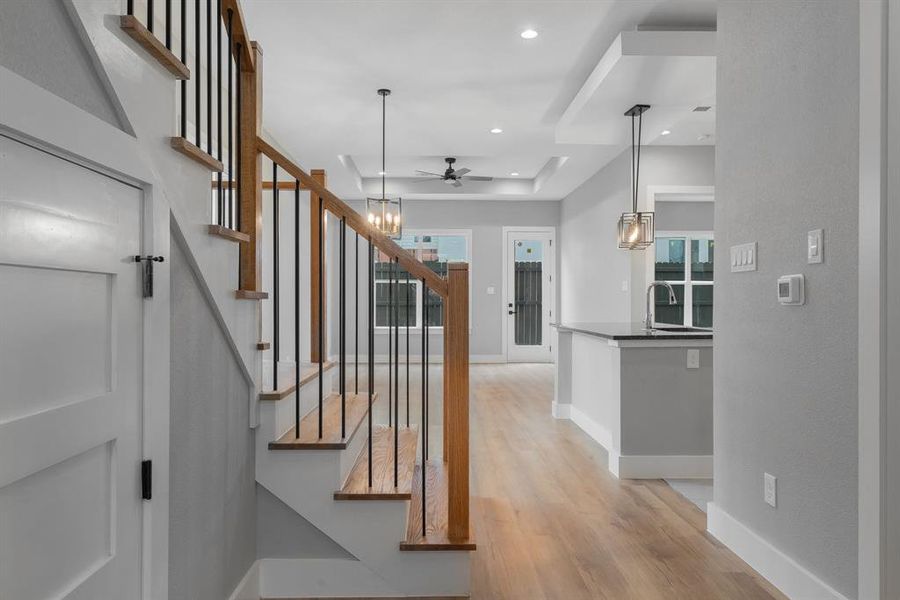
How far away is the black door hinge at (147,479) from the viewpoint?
1.39 meters

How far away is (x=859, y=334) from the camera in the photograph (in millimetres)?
1777

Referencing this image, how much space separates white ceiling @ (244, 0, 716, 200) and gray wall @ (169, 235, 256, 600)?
251cm

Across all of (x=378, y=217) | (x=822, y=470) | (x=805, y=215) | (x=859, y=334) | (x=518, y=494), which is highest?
(x=378, y=217)

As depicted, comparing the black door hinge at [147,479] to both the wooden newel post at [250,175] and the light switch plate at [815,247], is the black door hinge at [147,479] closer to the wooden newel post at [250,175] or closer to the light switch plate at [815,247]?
the wooden newel post at [250,175]

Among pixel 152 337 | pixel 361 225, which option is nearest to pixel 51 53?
pixel 152 337

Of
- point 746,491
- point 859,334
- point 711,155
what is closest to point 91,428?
point 859,334

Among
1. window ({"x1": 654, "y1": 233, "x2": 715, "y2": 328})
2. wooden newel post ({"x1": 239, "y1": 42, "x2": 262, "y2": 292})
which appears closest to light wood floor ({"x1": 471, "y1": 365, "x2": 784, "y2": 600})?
wooden newel post ({"x1": 239, "y1": 42, "x2": 262, "y2": 292})

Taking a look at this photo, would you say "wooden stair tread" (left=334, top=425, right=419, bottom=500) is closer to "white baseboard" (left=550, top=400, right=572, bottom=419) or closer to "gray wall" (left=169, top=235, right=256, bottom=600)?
"gray wall" (left=169, top=235, right=256, bottom=600)

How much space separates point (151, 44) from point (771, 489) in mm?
2570

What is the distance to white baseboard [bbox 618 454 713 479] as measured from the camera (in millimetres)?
3584

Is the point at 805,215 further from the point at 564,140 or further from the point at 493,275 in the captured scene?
the point at 493,275

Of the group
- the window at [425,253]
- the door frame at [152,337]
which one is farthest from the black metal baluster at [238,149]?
the window at [425,253]

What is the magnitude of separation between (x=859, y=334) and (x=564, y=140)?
14.2ft

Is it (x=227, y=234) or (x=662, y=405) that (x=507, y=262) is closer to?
(x=662, y=405)
